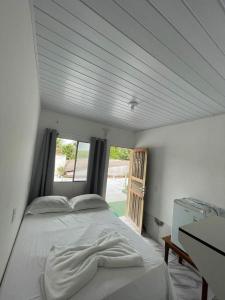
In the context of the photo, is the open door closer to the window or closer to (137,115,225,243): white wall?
(137,115,225,243): white wall

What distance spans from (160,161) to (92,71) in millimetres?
2303

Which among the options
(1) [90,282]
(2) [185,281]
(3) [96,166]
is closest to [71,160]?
(3) [96,166]

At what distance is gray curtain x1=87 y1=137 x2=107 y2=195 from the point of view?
3229 mm

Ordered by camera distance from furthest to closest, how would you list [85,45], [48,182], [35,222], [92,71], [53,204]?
[48,182]
[53,204]
[35,222]
[92,71]
[85,45]

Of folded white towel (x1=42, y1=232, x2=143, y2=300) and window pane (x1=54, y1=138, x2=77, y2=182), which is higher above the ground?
window pane (x1=54, y1=138, x2=77, y2=182)

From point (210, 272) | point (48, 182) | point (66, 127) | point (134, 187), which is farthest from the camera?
point (134, 187)

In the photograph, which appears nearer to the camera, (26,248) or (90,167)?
(26,248)

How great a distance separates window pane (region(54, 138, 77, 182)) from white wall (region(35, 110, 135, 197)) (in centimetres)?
16

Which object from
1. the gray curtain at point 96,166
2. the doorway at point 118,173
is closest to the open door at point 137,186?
the gray curtain at point 96,166

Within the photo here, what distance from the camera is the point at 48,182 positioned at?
9.07ft

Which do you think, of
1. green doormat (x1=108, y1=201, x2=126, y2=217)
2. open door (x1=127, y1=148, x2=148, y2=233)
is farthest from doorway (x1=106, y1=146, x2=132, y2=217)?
open door (x1=127, y1=148, x2=148, y2=233)

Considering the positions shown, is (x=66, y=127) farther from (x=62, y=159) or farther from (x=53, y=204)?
(x=53, y=204)

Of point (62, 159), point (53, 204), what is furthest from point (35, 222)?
point (62, 159)

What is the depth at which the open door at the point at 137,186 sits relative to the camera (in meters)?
3.29
